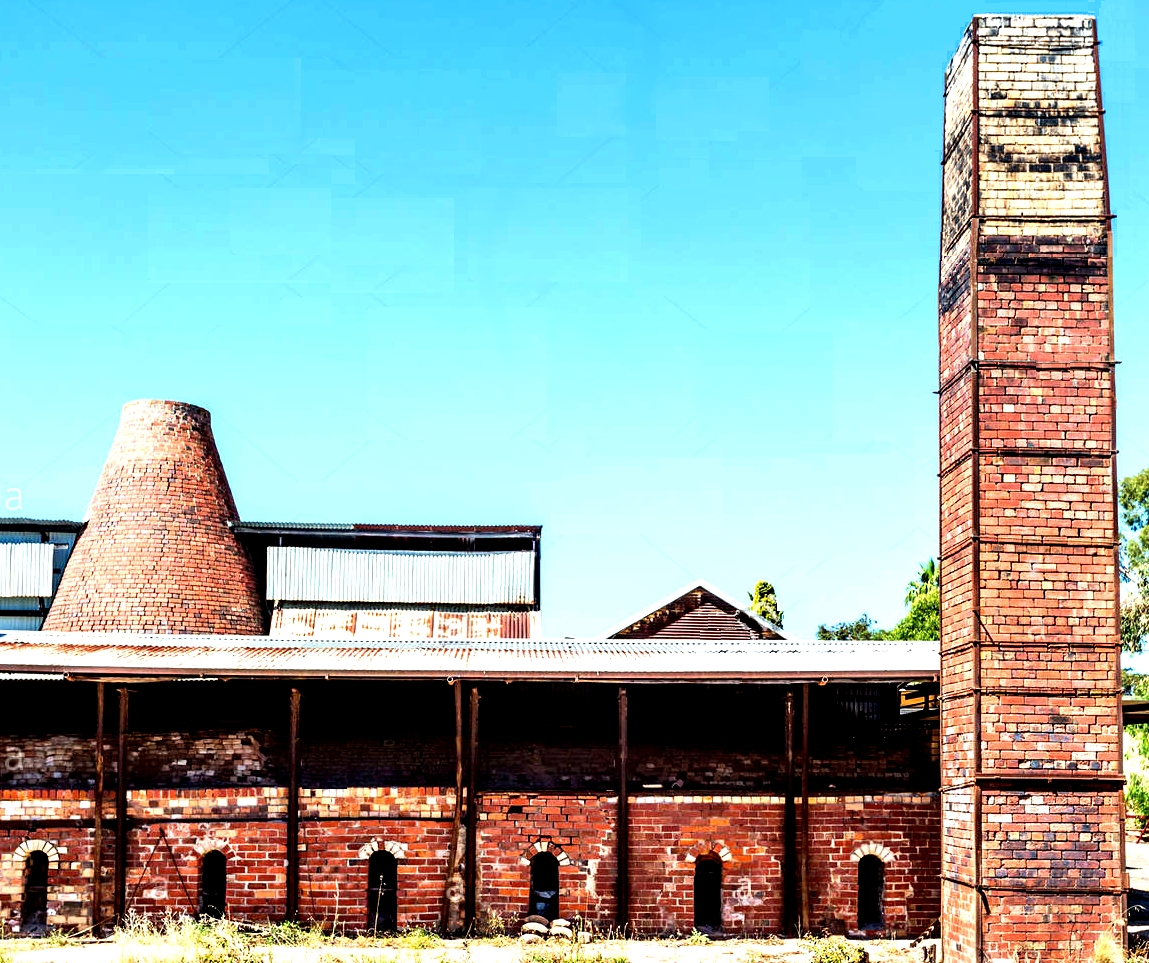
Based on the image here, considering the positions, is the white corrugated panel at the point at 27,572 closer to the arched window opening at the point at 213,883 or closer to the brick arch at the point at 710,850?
the arched window opening at the point at 213,883

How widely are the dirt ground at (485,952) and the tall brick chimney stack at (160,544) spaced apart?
8492 mm

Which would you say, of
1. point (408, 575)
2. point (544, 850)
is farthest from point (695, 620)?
point (544, 850)

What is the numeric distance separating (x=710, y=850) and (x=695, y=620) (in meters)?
12.1

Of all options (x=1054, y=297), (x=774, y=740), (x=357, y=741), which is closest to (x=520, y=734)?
(x=357, y=741)

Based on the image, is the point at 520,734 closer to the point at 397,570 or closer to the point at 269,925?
the point at 269,925

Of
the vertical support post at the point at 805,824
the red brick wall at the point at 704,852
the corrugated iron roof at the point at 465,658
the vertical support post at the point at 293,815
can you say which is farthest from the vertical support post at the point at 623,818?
the vertical support post at the point at 293,815

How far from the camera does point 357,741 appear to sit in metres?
18.0

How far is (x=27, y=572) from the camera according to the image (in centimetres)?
2706

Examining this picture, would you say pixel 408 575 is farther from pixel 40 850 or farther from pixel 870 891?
pixel 870 891

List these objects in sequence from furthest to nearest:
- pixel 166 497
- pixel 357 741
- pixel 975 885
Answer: pixel 166 497
pixel 357 741
pixel 975 885

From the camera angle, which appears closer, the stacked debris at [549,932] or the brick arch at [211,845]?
the stacked debris at [549,932]

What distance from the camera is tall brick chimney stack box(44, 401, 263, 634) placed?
956 inches

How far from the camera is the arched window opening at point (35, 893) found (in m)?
17.0

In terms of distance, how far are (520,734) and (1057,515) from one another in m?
7.97
